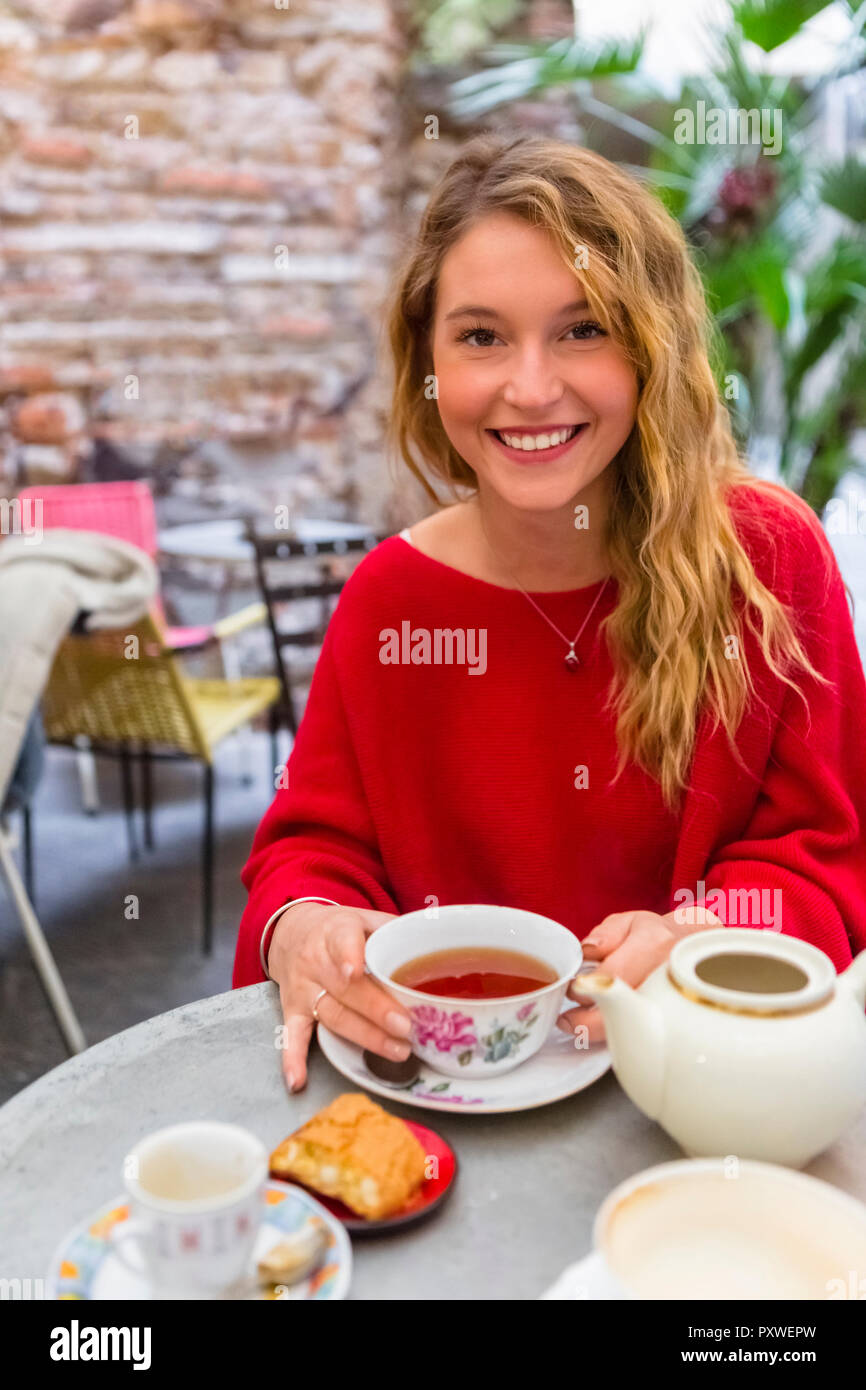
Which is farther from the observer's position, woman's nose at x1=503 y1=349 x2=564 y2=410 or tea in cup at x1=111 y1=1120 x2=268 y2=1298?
woman's nose at x1=503 y1=349 x2=564 y2=410

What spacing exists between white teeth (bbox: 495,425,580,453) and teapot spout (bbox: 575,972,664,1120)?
0.54 metres

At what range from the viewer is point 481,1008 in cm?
75

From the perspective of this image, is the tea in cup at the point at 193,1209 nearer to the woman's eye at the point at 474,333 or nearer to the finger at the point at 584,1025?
the finger at the point at 584,1025

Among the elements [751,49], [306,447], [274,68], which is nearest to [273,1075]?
[751,49]

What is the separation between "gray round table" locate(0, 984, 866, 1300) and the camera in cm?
63

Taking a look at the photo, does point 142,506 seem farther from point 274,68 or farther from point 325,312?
point 274,68

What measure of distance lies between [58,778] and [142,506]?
92 cm


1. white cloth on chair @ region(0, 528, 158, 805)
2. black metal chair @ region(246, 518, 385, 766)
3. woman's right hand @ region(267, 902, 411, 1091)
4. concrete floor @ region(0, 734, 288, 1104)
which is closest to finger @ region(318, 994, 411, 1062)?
woman's right hand @ region(267, 902, 411, 1091)

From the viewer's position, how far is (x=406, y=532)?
4.22ft

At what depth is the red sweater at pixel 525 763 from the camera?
107 centimetres

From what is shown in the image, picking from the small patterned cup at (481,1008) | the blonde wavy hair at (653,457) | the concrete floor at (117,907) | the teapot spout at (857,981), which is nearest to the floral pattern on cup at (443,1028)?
the small patterned cup at (481,1008)

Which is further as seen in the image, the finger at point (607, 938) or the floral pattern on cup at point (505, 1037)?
the finger at point (607, 938)

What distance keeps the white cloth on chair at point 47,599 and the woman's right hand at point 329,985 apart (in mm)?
1206

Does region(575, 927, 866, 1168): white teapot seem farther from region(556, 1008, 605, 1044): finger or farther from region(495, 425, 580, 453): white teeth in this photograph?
region(495, 425, 580, 453): white teeth
